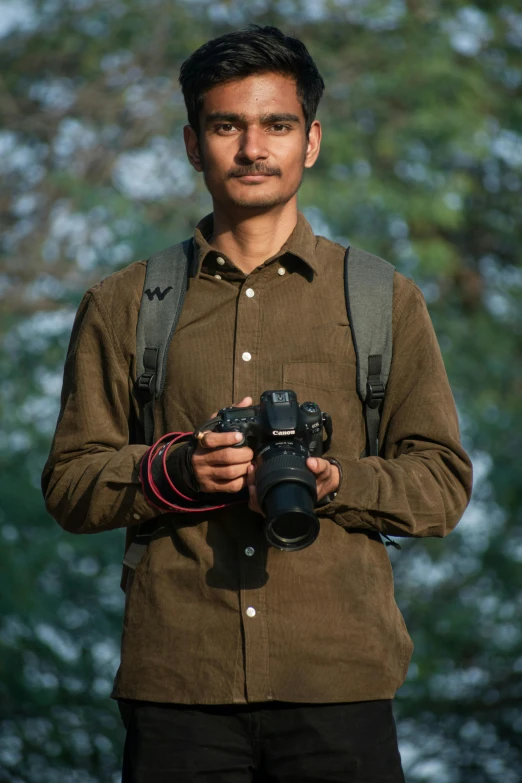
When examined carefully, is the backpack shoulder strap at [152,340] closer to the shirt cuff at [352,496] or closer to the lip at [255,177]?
the lip at [255,177]

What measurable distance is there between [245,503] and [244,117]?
2.79 feet

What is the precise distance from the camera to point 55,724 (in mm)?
6852

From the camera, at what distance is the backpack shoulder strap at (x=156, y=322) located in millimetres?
2648

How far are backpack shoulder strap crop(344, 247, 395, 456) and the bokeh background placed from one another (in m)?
4.54

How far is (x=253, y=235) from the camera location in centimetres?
279

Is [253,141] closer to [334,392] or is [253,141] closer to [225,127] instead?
[225,127]

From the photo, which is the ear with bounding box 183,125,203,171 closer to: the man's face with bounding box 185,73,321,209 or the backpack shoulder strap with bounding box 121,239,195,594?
the man's face with bounding box 185,73,321,209

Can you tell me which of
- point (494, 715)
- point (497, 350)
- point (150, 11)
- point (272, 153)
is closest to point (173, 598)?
point (272, 153)

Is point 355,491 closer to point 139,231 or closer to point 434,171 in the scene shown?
point 139,231

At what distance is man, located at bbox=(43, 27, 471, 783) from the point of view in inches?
94.0

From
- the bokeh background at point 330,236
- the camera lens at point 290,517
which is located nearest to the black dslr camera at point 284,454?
the camera lens at point 290,517

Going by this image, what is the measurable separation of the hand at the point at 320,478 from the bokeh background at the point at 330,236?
15.5 ft

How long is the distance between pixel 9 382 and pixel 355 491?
5291 millimetres

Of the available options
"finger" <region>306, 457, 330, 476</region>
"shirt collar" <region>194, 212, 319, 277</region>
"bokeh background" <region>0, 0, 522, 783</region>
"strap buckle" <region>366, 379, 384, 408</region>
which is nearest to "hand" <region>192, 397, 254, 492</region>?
"finger" <region>306, 457, 330, 476</region>
